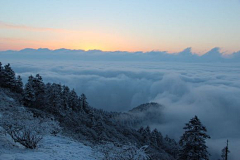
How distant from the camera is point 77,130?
1433 inches

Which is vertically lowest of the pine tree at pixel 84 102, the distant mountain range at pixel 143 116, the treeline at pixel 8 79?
the distant mountain range at pixel 143 116

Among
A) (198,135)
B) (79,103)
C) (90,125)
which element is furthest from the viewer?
(79,103)

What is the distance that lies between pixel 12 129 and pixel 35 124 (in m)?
1.76

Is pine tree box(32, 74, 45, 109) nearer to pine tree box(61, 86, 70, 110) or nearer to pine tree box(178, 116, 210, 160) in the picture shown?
pine tree box(61, 86, 70, 110)

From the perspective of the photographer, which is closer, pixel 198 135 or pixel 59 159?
pixel 59 159

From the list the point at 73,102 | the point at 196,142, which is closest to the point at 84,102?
the point at 73,102

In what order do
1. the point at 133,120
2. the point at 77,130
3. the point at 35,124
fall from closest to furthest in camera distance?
the point at 35,124, the point at 77,130, the point at 133,120

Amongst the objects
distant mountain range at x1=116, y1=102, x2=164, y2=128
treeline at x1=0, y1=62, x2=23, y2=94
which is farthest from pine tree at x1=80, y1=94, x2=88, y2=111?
distant mountain range at x1=116, y1=102, x2=164, y2=128

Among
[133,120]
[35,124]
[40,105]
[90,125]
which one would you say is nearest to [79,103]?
[90,125]

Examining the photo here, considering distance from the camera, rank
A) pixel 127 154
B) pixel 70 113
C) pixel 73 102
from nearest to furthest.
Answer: pixel 127 154
pixel 70 113
pixel 73 102

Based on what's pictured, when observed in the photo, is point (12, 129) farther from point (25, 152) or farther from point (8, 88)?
point (8, 88)

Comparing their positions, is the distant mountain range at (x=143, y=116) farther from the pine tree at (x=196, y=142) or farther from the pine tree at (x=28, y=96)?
the pine tree at (x=196, y=142)

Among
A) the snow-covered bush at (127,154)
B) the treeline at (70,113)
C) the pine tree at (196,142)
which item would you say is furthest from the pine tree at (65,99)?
the pine tree at (196,142)

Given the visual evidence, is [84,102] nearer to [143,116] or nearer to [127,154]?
[127,154]
